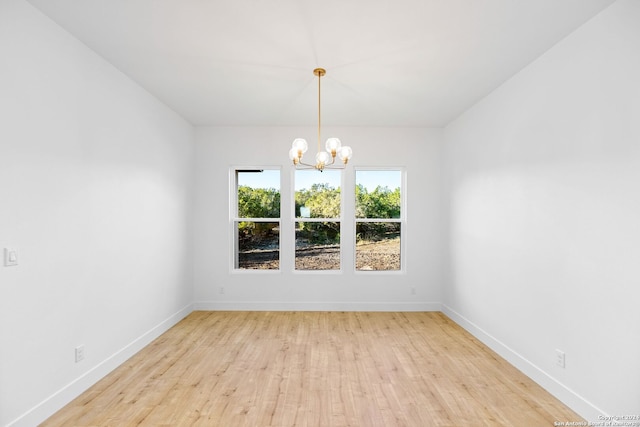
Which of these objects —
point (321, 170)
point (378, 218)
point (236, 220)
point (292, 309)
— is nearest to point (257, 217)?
point (236, 220)

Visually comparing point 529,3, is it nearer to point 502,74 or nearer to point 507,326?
point 502,74

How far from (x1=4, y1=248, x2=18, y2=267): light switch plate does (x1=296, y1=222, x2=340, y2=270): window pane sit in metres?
3.69

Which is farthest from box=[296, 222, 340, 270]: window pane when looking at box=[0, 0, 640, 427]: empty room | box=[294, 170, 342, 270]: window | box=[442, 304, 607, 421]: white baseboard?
box=[442, 304, 607, 421]: white baseboard

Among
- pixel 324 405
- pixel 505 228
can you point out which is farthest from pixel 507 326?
pixel 324 405

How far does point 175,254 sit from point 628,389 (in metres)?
4.65

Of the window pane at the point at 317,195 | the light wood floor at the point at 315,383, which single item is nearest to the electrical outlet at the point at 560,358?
the light wood floor at the point at 315,383

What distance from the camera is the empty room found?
7.54 feet

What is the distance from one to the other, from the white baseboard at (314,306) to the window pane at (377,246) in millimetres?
567

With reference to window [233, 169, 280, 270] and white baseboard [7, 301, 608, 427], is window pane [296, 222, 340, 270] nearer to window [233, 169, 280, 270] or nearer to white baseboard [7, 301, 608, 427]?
window [233, 169, 280, 270]

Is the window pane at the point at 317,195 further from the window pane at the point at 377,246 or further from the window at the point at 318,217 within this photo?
the window pane at the point at 377,246

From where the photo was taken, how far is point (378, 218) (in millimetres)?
5562

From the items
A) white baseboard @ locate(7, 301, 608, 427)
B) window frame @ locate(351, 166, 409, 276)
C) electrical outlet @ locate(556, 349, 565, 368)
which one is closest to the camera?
white baseboard @ locate(7, 301, 608, 427)

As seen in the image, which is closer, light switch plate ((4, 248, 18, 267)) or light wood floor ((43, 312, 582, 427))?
light switch plate ((4, 248, 18, 267))

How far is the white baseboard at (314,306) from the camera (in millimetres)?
5367
